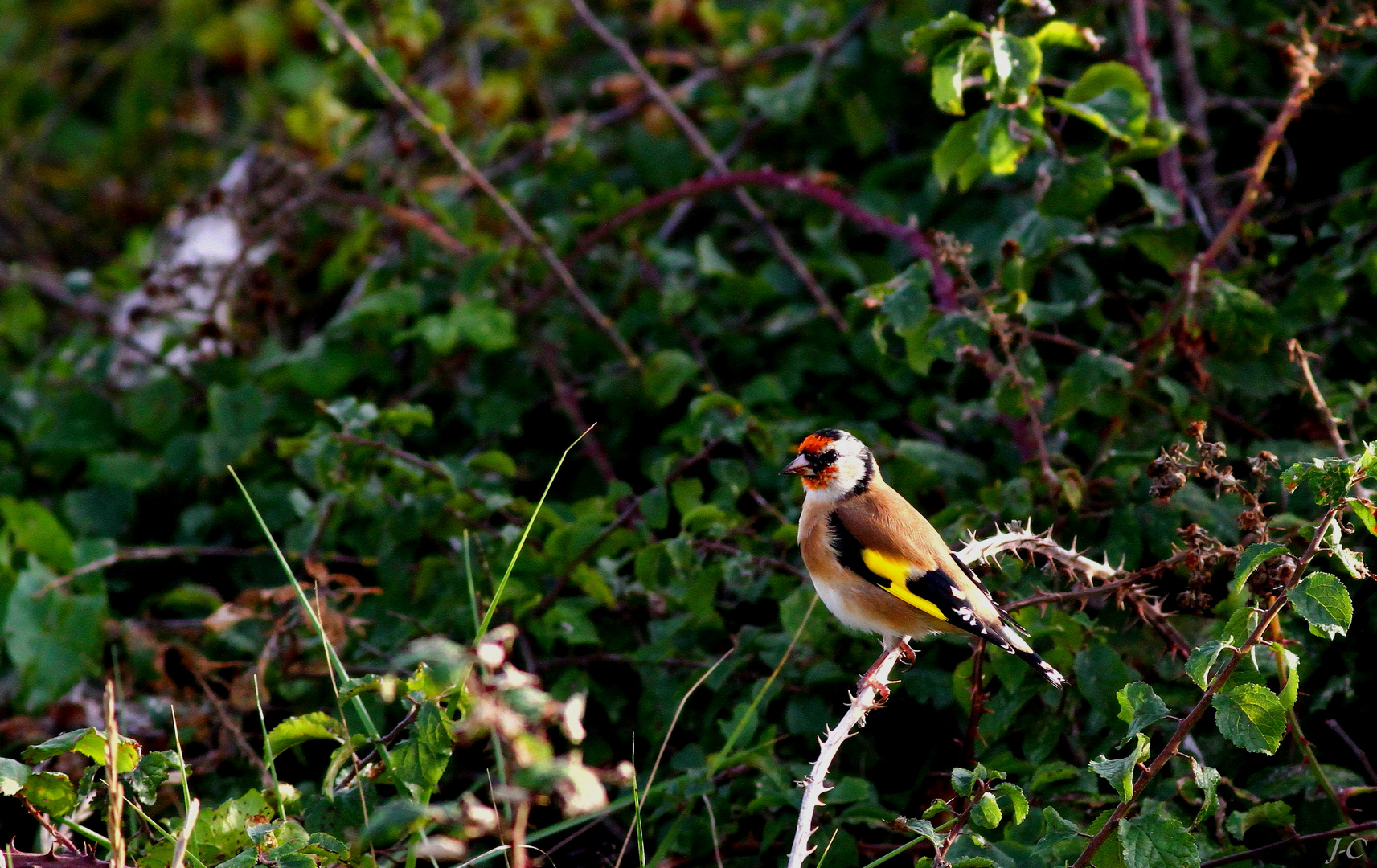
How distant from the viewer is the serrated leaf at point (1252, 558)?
2.41m

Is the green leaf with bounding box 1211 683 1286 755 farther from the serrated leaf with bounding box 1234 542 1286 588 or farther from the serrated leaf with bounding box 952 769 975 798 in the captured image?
the serrated leaf with bounding box 952 769 975 798

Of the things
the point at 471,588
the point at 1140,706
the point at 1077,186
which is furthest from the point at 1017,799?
the point at 1077,186

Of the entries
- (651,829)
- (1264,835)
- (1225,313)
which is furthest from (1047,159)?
(651,829)

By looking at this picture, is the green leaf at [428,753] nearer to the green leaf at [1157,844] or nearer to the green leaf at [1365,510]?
the green leaf at [1157,844]

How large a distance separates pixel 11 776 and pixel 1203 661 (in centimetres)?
229

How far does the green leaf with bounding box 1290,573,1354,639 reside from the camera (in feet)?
7.76

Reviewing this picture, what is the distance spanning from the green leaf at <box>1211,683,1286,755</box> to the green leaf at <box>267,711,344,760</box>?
184cm

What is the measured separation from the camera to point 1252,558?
242 cm

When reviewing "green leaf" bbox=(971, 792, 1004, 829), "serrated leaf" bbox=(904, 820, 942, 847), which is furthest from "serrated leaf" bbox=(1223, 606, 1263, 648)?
"serrated leaf" bbox=(904, 820, 942, 847)

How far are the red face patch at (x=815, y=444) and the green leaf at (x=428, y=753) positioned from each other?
1.50 metres

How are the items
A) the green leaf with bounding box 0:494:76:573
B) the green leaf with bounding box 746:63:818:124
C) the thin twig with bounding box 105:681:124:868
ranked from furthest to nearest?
Result: the green leaf with bounding box 746:63:818:124
the green leaf with bounding box 0:494:76:573
the thin twig with bounding box 105:681:124:868

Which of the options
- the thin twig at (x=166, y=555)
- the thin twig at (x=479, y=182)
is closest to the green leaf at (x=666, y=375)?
the thin twig at (x=479, y=182)

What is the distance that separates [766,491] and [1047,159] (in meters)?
1.41

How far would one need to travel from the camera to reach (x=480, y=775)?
11.9 feet
